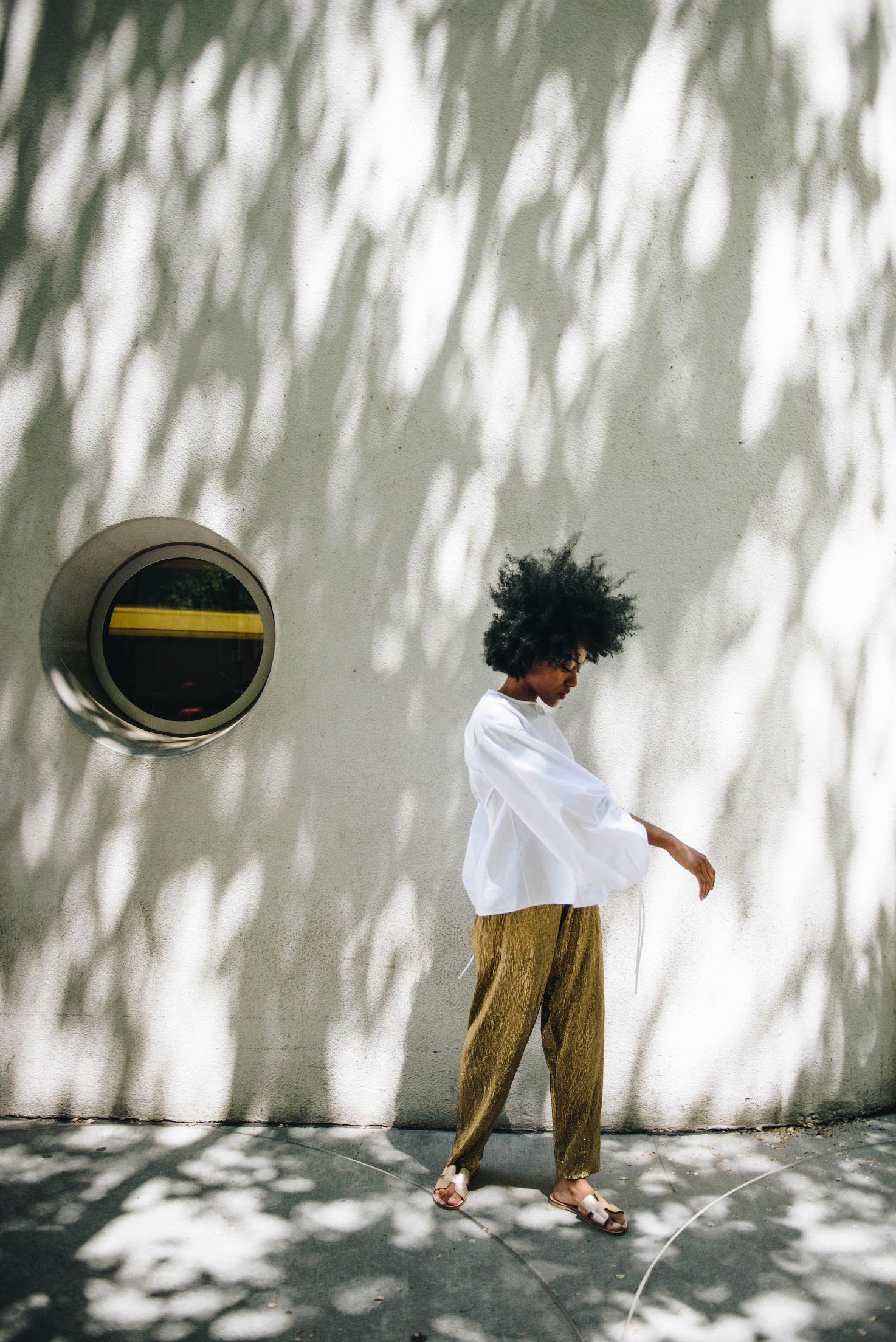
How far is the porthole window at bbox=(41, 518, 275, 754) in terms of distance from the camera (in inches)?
155

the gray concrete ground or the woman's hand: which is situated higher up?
the woman's hand

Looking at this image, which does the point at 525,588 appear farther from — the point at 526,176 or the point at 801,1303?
the point at 801,1303

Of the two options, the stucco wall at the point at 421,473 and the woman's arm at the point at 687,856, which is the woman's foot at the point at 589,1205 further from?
the woman's arm at the point at 687,856

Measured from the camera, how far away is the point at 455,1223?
2977 millimetres

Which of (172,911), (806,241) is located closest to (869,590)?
(806,241)

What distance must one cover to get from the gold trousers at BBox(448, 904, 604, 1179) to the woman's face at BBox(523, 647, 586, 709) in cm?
70

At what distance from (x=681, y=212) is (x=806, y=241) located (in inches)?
20.5

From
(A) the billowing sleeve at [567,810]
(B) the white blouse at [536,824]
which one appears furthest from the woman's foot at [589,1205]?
(A) the billowing sleeve at [567,810]

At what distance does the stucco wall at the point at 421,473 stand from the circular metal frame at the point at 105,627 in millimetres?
315

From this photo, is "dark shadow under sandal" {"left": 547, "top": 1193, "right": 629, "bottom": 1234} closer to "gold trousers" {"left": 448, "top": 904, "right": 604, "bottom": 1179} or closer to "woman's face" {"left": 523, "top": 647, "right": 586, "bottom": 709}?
"gold trousers" {"left": 448, "top": 904, "right": 604, "bottom": 1179}

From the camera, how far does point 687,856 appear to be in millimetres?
2842

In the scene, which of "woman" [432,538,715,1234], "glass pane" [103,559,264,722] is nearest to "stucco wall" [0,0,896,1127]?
"glass pane" [103,559,264,722]

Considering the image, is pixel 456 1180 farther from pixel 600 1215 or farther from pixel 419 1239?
pixel 600 1215

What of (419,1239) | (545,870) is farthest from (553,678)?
(419,1239)
